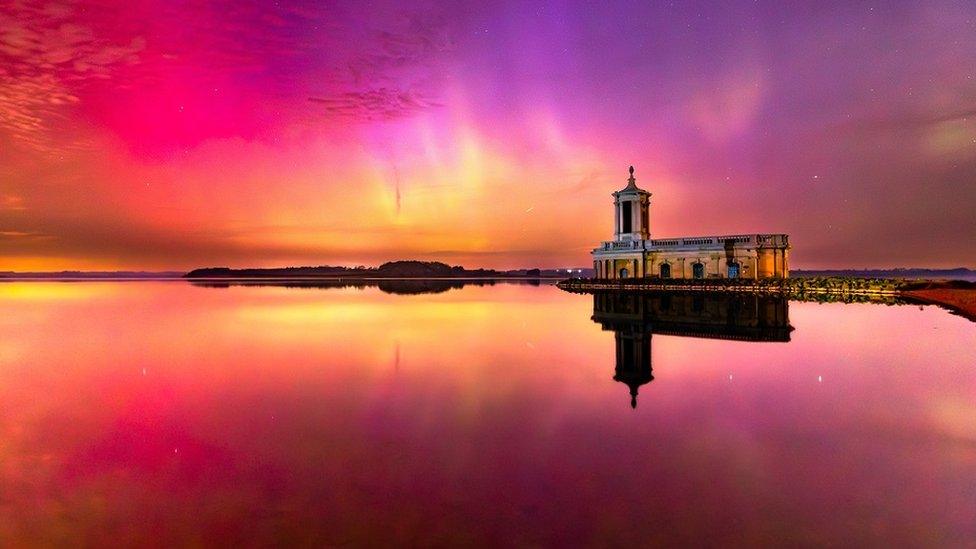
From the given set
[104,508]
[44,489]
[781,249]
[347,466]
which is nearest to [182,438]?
[44,489]

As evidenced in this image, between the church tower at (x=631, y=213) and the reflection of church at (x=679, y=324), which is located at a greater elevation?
the church tower at (x=631, y=213)

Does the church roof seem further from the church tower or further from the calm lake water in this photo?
the calm lake water

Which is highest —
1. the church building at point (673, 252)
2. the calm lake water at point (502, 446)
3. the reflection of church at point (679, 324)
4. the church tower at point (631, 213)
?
the church tower at point (631, 213)

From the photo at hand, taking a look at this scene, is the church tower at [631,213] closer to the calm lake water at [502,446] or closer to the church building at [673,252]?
the church building at [673,252]

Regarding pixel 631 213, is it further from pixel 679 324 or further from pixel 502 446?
pixel 502 446

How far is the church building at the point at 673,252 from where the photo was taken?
56.8m

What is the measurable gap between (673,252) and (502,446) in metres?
59.7

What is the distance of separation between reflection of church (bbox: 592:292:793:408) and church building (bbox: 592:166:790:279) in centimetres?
1859

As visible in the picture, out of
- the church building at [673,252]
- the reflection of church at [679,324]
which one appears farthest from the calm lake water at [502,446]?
the church building at [673,252]

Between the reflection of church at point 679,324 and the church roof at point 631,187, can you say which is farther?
the church roof at point 631,187

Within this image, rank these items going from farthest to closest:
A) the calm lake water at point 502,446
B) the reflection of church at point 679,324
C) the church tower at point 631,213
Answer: the church tower at point 631,213 < the reflection of church at point 679,324 < the calm lake water at point 502,446

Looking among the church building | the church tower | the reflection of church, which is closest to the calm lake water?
the reflection of church

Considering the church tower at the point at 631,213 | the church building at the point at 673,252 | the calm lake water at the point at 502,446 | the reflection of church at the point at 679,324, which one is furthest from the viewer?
the church tower at the point at 631,213

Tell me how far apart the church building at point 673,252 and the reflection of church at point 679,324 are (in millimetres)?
18594
